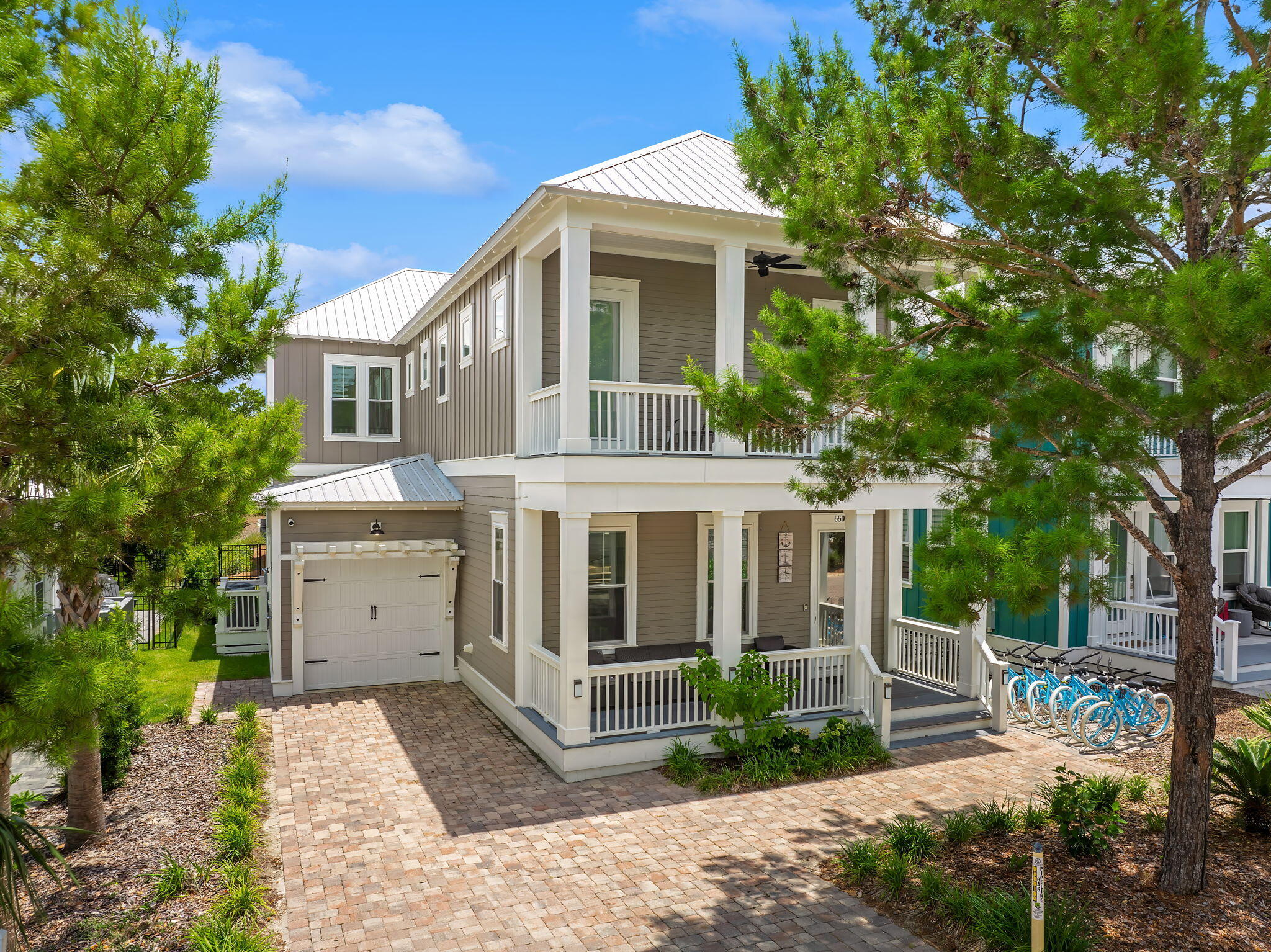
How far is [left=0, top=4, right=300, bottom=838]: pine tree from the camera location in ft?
14.7

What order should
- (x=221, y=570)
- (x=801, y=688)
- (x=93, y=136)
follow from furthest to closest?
(x=221, y=570) < (x=801, y=688) < (x=93, y=136)

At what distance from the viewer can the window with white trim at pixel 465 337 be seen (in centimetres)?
1359

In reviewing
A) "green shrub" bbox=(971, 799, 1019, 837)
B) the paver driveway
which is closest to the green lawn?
the paver driveway

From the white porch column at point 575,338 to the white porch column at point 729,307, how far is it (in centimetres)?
177

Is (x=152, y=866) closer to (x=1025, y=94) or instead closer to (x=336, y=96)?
(x=1025, y=94)

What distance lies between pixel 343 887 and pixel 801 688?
20.3 feet

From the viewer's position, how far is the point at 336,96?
14.2 m

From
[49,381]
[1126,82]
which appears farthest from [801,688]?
[49,381]

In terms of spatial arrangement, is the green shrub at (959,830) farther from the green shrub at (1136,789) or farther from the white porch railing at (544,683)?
the white porch railing at (544,683)

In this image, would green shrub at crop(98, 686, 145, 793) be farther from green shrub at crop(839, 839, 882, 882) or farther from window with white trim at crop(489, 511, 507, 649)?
green shrub at crop(839, 839, 882, 882)

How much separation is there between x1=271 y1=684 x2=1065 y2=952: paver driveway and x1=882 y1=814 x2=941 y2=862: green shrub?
64 centimetres

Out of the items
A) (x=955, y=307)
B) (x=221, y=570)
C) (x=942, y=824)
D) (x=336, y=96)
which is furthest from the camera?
(x=221, y=570)

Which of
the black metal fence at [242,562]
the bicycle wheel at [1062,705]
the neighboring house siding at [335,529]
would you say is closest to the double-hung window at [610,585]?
the neighboring house siding at [335,529]

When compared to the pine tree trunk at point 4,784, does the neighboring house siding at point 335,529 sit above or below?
above
